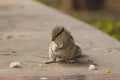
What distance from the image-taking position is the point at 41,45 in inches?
275

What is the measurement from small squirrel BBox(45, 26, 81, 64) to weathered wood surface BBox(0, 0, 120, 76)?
0.10 meters

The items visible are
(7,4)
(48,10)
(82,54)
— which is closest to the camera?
(82,54)

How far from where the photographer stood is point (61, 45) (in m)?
5.33

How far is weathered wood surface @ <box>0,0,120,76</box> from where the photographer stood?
5.36 m

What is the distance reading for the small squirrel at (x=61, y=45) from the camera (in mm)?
5293

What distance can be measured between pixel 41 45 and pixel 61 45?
65.9 inches

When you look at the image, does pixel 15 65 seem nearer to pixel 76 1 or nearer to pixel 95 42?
pixel 95 42

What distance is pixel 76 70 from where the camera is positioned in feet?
17.4

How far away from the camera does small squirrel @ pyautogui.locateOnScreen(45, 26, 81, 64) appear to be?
5293mm

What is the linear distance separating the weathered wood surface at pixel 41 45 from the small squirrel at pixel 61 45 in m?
0.10

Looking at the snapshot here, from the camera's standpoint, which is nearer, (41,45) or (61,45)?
(61,45)

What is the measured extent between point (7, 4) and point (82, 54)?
741 cm

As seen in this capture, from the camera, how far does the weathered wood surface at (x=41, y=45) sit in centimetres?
536

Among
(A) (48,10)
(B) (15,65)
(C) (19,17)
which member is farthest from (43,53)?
(A) (48,10)
